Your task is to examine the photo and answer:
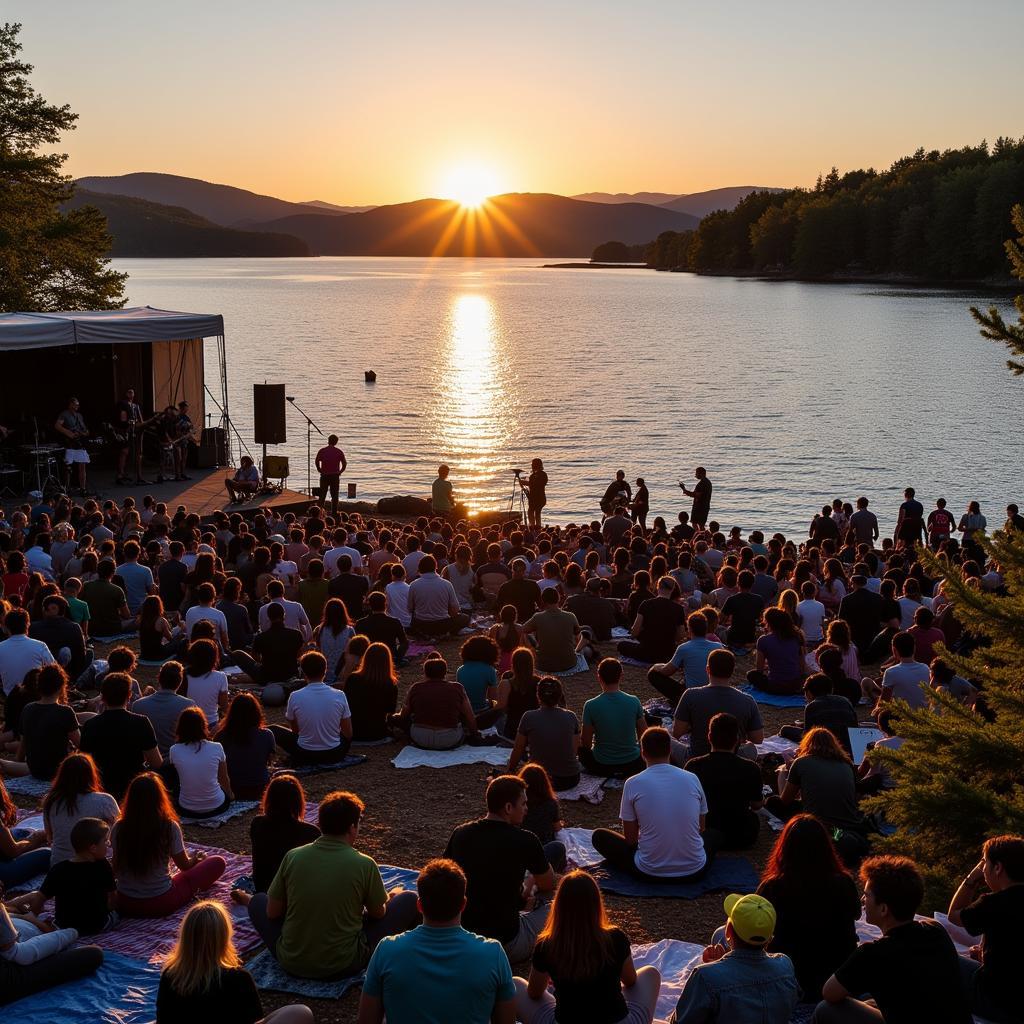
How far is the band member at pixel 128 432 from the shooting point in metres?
23.0

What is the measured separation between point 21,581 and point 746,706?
8.29 m

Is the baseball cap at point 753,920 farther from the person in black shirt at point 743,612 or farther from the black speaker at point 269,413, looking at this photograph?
the black speaker at point 269,413

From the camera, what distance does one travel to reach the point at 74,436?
2177 centimetres

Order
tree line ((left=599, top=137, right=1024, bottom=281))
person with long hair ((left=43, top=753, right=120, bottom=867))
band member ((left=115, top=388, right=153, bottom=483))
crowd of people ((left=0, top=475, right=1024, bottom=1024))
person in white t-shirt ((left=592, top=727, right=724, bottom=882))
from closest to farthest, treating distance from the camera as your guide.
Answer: crowd of people ((left=0, top=475, right=1024, bottom=1024)) < person with long hair ((left=43, top=753, right=120, bottom=867)) < person in white t-shirt ((left=592, top=727, right=724, bottom=882)) < band member ((left=115, top=388, right=153, bottom=483)) < tree line ((left=599, top=137, right=1024, bottom=281))

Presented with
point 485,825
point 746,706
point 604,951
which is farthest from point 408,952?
→ point 746,706

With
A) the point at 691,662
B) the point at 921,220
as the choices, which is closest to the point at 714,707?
the point at 691,662

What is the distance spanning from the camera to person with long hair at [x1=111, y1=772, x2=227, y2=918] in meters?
6.01

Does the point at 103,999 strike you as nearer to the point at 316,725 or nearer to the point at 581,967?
the point at 581,967

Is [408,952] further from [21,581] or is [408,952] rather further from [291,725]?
[21,581]

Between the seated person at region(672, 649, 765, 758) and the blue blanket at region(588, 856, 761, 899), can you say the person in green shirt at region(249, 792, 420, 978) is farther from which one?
the seated person at region(672, 649, 765, 758)

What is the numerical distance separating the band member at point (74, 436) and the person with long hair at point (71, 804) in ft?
53.1

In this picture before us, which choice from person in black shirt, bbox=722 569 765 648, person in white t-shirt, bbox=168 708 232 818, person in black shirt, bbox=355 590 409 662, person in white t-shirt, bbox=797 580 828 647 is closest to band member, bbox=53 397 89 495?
person in black shirt, bbox=355 590 409 662

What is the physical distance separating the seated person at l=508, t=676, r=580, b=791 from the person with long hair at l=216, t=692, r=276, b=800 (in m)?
1.81

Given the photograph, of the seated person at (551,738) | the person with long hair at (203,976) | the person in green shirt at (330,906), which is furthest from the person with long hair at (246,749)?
the person with long hair at (203,976)
